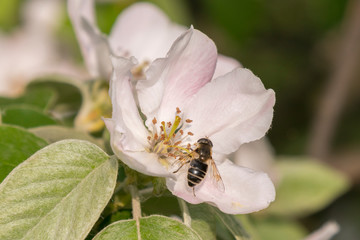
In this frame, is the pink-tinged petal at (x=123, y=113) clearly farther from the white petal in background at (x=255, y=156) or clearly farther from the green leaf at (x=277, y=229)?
the green leaf at (x=277, y=229)

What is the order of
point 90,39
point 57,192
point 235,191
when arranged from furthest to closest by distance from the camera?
1. point 90,39
2. point 235,191
3. point 57,192

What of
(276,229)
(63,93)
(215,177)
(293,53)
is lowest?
(293,53)

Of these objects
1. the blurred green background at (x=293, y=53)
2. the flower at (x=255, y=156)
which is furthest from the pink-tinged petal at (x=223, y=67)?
the blurred green background at (x=293, y=53)

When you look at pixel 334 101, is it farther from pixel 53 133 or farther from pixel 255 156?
pixel 53 133

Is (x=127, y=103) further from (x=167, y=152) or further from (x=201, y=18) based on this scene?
(x=201, y=18)

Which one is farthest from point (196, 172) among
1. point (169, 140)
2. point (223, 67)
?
point (223, 67)

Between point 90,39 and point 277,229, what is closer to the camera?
point 90,39
